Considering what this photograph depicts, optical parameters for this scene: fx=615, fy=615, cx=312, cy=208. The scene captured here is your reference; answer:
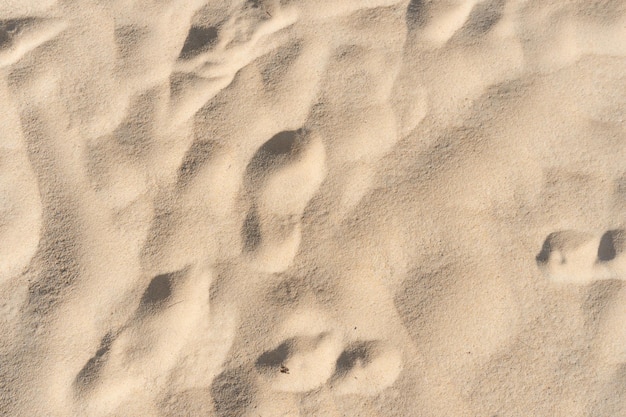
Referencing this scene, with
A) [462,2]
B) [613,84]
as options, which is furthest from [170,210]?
[613,84]

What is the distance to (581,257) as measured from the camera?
1434 millimetres

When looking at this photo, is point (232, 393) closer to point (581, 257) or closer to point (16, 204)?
point (16, 204)

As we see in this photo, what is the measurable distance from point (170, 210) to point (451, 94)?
2.39ft

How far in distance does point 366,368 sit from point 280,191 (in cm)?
45

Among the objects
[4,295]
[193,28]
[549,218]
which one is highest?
[193,28]

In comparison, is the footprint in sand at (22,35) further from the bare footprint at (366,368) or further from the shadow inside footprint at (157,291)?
the bare footprint at (366,368)

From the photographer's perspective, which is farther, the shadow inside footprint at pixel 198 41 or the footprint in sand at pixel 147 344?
the shadow inside footprint at pixel 198 41

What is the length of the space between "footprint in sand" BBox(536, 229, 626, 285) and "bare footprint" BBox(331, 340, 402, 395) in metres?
0.41

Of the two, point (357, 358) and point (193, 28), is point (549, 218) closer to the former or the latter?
point (357, 358)

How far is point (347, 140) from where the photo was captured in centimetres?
147

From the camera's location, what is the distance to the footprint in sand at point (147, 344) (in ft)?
4.60

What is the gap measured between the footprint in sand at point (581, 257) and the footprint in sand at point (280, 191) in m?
0.57

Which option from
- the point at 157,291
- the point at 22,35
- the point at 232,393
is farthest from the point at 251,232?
the point at 22,35

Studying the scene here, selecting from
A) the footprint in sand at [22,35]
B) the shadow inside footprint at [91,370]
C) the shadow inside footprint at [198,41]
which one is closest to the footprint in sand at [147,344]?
the shadow inside footprint at [91,370]
